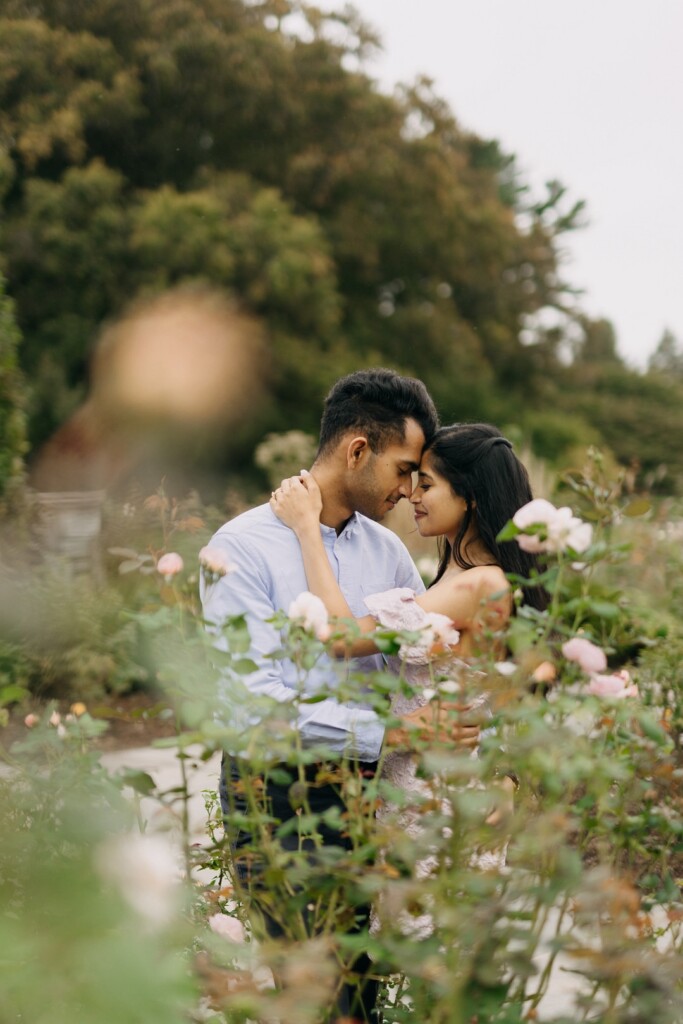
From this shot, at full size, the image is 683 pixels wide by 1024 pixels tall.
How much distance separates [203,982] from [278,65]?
1924 cm

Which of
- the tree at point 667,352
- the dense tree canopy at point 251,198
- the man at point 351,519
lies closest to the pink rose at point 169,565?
the man at point 351,519

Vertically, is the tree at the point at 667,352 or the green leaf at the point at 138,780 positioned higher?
the green leaf at the point at 138,780

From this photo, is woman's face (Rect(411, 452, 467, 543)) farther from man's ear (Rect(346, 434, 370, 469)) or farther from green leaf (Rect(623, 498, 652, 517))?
green leaf (Rect(623, 498, 652, 517))

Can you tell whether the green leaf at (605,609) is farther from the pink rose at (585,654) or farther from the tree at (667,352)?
the tree at (667,352)

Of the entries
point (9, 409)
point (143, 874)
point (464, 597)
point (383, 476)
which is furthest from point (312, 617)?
point (9, 409)

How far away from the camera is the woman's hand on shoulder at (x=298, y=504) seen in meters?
2.50

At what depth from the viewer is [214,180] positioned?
60.4ft

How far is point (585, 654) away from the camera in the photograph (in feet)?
4.63

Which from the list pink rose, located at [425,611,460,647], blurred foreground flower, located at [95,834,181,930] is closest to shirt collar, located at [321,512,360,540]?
pink rose, located at [425,611,460,647]

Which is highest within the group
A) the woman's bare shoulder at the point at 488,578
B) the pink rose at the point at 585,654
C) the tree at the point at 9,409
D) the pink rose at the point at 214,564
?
the pink rose at the point at 585,654

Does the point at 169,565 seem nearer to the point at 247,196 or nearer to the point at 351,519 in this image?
the point at 351,519

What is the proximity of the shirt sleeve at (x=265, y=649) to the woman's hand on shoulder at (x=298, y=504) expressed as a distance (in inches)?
5.3

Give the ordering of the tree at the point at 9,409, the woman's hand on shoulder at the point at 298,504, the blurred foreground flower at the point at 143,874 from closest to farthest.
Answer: the blurred foreground flower at the point at 143,874 < the woman's hand on shoulder at the point at 298,504 < the tree at the point at 9,409

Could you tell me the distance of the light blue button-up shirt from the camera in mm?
2086
